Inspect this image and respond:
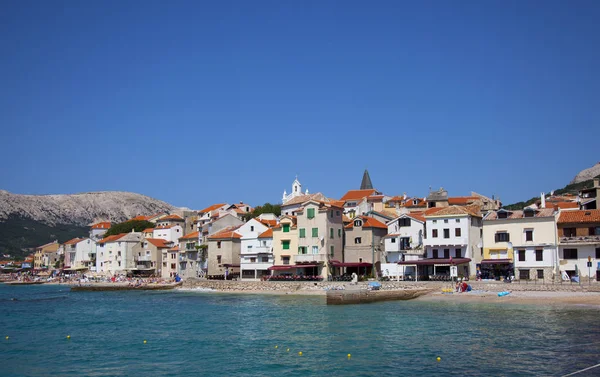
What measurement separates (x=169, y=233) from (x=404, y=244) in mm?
58406

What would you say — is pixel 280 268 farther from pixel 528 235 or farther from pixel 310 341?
pixel 310 341

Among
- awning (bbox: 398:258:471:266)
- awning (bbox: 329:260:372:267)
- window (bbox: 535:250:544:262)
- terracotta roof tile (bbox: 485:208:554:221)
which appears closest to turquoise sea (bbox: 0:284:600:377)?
awning (bbox: 398:258:471:266)

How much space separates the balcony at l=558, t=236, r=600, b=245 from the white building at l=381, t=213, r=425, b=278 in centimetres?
1544

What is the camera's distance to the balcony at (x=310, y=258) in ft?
239

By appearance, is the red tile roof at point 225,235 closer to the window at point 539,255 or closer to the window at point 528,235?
the window at point 528,235

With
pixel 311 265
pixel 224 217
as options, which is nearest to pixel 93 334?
pixel 311 265

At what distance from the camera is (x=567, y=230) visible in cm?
5872

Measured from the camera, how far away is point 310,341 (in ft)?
109

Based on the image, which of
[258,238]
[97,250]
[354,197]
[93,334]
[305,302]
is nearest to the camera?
[93,334]

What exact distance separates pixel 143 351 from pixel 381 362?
13124 mm

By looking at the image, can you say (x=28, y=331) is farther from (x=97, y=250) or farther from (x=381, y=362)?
(x=97, y=250)

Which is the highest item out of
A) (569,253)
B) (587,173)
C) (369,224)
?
(587,173)

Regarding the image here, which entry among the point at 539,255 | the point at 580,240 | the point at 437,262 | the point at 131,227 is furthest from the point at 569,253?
the point at 131,227

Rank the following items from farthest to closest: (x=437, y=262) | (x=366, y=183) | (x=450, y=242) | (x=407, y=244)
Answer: (x=366, y=183), (x=407, y=244), (x=450, y=242), (x=437, y=262)
